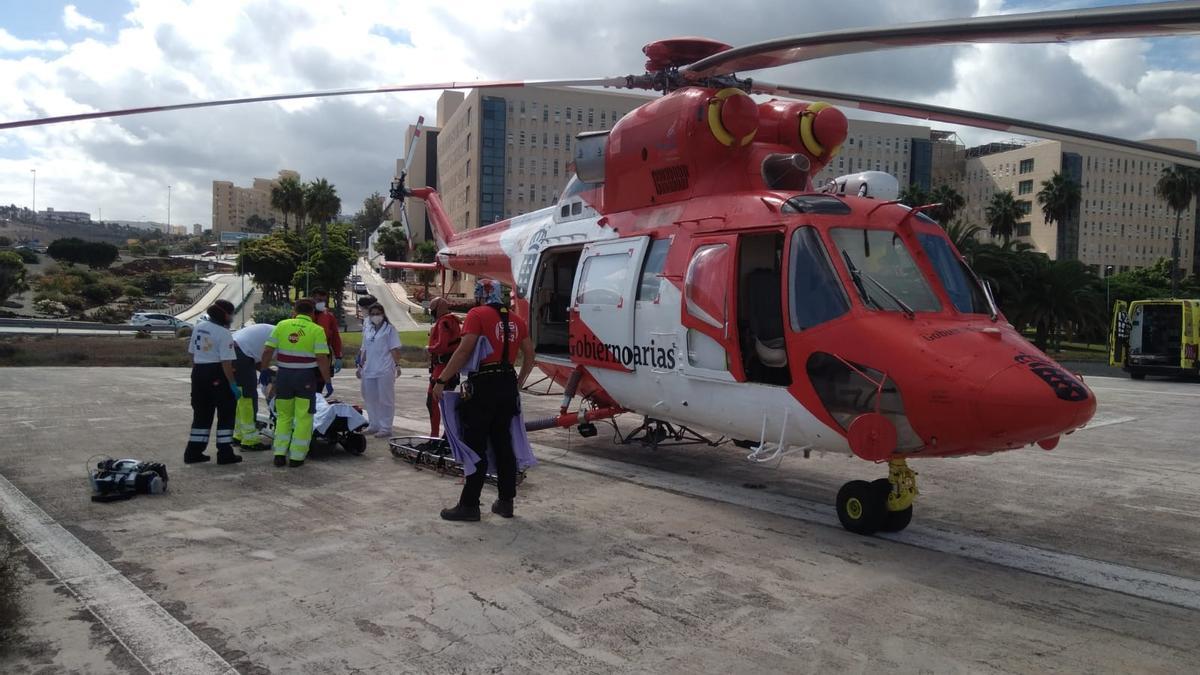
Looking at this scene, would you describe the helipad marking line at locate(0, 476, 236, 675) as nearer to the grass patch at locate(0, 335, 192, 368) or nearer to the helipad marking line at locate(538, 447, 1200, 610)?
the helipad marking line at locate(538, 447, 1200, 610)

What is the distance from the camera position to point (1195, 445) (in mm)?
10984

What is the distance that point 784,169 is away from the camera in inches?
285

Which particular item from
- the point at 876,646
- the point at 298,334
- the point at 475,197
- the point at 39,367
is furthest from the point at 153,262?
the point at 876,646

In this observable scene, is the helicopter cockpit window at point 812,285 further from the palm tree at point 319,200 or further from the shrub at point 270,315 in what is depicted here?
the palm tree at point 319,200

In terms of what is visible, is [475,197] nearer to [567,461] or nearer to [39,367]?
[39,367]

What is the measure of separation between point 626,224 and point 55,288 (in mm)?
61312

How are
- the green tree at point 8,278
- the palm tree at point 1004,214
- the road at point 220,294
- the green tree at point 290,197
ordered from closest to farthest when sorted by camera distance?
the green tree at point 8,278 → the road at point 220,294 → the palm tree at point 1004,214 → the green tree at point 290,197

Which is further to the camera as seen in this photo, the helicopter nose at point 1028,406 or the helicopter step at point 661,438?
the helicopter step at point 661,438

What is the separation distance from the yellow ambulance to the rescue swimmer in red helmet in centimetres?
2655

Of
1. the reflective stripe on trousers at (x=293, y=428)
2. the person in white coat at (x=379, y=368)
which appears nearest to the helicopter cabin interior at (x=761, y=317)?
the reflective stripe on trousers at (x=293, y=428)

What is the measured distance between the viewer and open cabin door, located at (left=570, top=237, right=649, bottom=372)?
7551mm

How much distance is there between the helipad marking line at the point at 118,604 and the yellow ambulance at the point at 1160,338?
2914cm

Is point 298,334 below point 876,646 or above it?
above

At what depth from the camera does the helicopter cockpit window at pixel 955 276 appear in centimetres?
584
